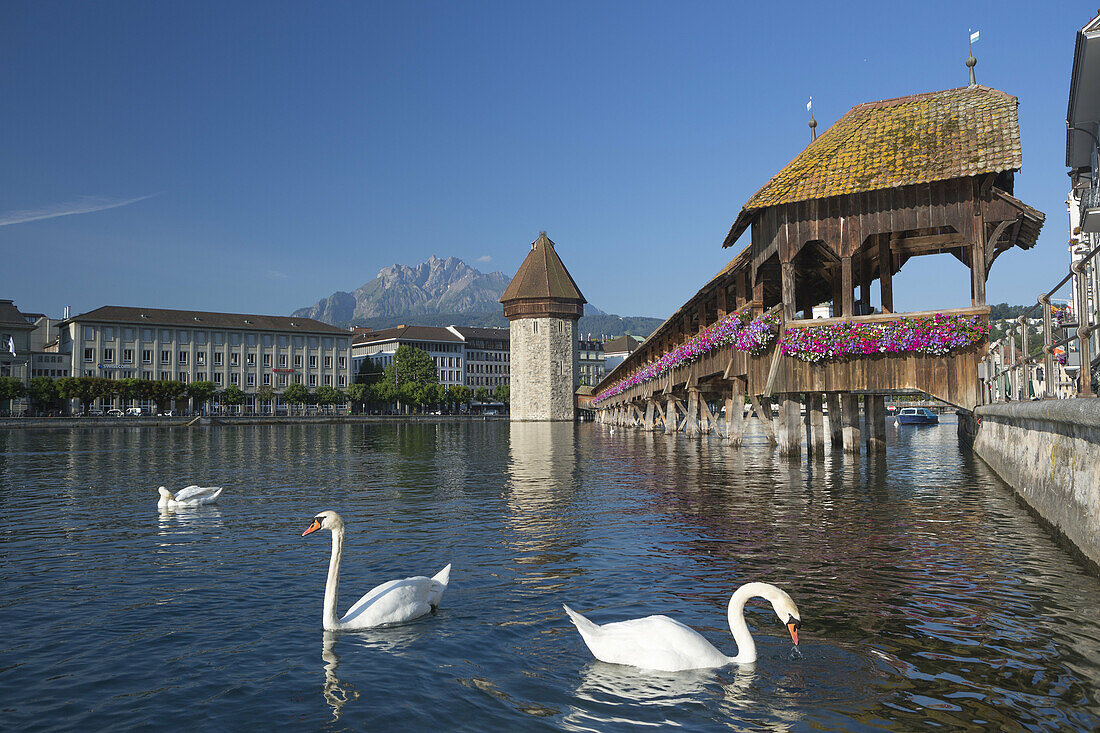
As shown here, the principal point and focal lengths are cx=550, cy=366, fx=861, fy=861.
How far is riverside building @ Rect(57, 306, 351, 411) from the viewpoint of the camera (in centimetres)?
11469

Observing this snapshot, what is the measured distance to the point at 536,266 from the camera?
98.1m

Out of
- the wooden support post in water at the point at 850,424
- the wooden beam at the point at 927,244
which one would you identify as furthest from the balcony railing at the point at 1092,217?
the wooden support post in water at the point at 850,424

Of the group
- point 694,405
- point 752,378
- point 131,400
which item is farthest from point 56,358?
point 752,378

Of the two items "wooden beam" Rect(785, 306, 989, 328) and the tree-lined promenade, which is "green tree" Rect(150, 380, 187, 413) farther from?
"wooden beam" Rect(785, 306, 989, 328)

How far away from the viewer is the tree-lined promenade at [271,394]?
95438 mm

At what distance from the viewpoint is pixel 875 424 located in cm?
2516

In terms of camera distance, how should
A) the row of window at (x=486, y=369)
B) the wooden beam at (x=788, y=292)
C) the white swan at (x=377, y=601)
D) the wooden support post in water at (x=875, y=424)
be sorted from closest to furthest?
1. the white swan at (x=377, y=601)
2. the wooden beam at (x=788, y=292)
3. the wooden support post in water at (x=875, y=424)
4. the row of window at (x=486, y=369)

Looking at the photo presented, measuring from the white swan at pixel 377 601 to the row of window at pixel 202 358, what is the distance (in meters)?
121

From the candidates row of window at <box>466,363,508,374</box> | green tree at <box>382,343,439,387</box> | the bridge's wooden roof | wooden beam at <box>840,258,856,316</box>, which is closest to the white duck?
the bridge's wooden roof

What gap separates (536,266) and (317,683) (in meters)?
93.2

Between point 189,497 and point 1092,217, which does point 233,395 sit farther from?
point 1092,217

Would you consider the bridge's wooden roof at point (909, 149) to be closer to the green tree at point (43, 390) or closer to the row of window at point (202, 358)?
the green tree at point (43, 390)

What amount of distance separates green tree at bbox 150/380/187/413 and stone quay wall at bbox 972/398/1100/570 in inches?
3962

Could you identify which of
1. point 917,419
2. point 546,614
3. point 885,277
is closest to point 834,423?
point 885,277
